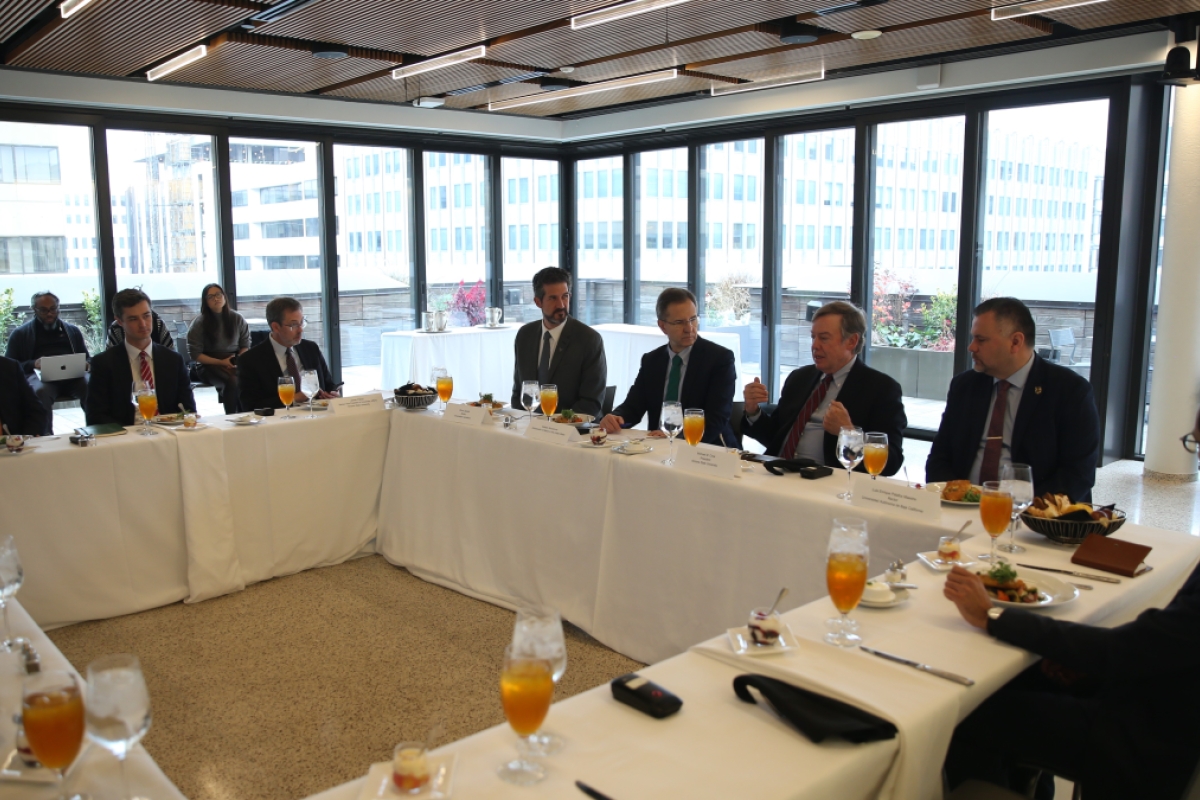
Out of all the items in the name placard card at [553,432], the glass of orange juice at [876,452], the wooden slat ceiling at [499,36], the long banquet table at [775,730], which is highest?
the wooden slat ceiling at [499,36]

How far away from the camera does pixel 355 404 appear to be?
4660 millimetres

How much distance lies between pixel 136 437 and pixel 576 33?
336cm

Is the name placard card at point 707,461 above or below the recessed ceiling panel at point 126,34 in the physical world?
below

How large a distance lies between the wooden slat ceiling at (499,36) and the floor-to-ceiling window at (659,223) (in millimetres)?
2058

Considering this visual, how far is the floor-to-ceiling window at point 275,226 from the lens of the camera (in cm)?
823

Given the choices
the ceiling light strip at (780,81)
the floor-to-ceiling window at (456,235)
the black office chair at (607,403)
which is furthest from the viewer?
the floor-to-ceiling window at (456,235)

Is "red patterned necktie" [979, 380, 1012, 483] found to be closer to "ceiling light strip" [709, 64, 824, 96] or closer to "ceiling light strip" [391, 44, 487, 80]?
"ceiling light strip" [709, 64, 824, 96]

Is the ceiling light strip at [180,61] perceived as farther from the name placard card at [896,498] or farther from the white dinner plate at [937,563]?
the white dinner plate at [937,563]

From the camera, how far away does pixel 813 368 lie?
12.4 ft

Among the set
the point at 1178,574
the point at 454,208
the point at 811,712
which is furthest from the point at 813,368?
the point at 454,208

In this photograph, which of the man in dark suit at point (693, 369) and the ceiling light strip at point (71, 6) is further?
the ceiling light strip at point (71, 6)

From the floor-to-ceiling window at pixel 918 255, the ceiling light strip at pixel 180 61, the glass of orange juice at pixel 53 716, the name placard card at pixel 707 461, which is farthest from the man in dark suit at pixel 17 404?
the floor-to-ceiling window at pixel 918 255

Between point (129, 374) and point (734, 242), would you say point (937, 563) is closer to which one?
point (129, 374)

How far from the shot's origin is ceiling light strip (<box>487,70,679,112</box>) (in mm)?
6199
